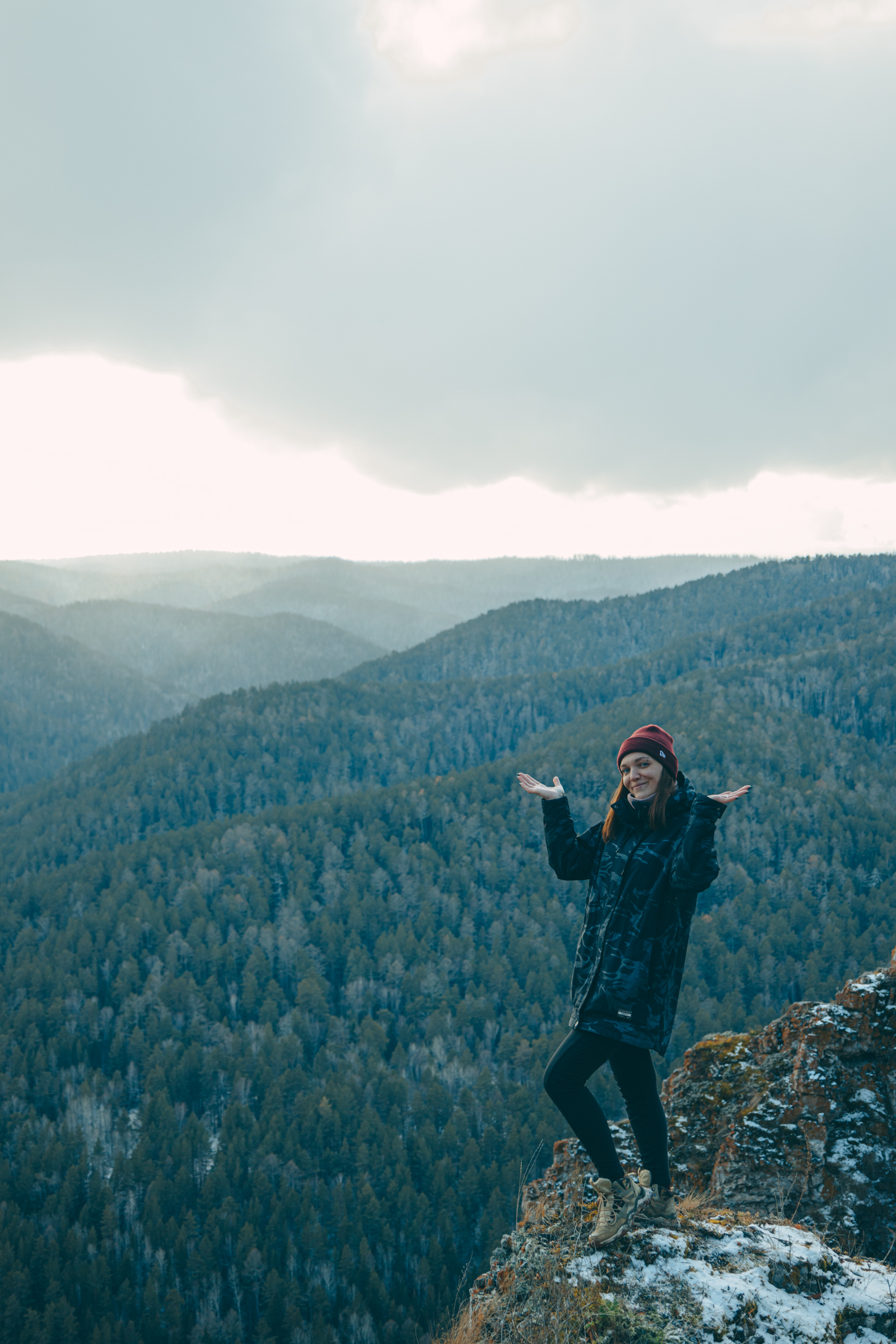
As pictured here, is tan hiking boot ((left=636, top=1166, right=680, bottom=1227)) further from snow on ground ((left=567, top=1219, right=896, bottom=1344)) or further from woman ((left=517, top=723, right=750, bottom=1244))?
snow on ground ((left=567, top=1219, right=896, bottom=1344))

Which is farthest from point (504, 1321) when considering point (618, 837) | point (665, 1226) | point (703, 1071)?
point (703, 1071)

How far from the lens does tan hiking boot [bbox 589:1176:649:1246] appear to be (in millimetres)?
9047

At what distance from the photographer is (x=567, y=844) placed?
9719mm

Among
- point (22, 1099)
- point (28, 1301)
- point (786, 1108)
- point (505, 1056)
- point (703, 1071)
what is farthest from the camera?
point (505, 1056)

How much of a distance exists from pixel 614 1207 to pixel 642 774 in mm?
4888

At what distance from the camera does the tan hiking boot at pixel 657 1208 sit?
9.52 metres

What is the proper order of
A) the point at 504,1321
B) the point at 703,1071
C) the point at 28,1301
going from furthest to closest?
the point at 28,1301, the point at 703,1071, the point at 504,1321

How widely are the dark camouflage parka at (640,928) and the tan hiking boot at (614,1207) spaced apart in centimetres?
177

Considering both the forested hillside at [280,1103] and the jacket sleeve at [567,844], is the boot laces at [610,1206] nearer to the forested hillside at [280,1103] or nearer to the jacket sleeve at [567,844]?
the jacket sleeve at [567,844]

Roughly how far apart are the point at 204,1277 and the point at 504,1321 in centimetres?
14408

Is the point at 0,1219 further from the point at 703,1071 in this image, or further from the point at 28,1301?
the point at 703,1071

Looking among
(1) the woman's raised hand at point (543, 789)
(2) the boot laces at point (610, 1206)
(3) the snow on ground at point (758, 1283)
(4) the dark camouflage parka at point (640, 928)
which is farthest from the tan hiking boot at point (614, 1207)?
(1) the woman's raised hand at point (543, 789)

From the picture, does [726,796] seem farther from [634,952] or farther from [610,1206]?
[610,1206]

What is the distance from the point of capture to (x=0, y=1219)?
408 ft
